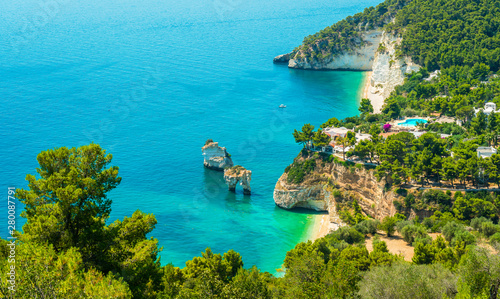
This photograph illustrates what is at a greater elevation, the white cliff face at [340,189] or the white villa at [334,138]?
the white villa at [334,138]

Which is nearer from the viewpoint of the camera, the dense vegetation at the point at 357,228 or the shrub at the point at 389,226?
the dense vegetation at the point at 357,228

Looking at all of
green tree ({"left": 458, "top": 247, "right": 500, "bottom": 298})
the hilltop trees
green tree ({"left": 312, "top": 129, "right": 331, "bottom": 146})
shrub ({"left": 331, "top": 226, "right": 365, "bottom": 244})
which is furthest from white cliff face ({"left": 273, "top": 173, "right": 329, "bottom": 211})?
the hilltop trees

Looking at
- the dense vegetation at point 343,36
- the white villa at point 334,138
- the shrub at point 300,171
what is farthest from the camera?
the dense vegetation at point 343,36

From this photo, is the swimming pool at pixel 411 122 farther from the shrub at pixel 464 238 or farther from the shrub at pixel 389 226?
the shrub at pixel 464 238

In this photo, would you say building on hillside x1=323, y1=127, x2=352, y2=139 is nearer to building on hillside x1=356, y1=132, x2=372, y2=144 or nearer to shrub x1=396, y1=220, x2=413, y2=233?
building on hillside x1=356, y1=132, x2=372, y2=144

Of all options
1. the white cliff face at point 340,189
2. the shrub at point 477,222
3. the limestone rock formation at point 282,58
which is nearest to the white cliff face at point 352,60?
the limestone rock formation at point 282,58

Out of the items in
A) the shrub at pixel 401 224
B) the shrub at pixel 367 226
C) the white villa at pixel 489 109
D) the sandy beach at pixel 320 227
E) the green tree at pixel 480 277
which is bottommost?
the sandy beach at pixel 320 227

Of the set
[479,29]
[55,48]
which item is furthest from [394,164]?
[55,48]

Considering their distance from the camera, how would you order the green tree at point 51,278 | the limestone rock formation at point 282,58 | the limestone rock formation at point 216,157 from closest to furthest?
the green tree at point 51,278 < the limestone rock formation at point 216,157 < the limestone rock formation at point 282,58
